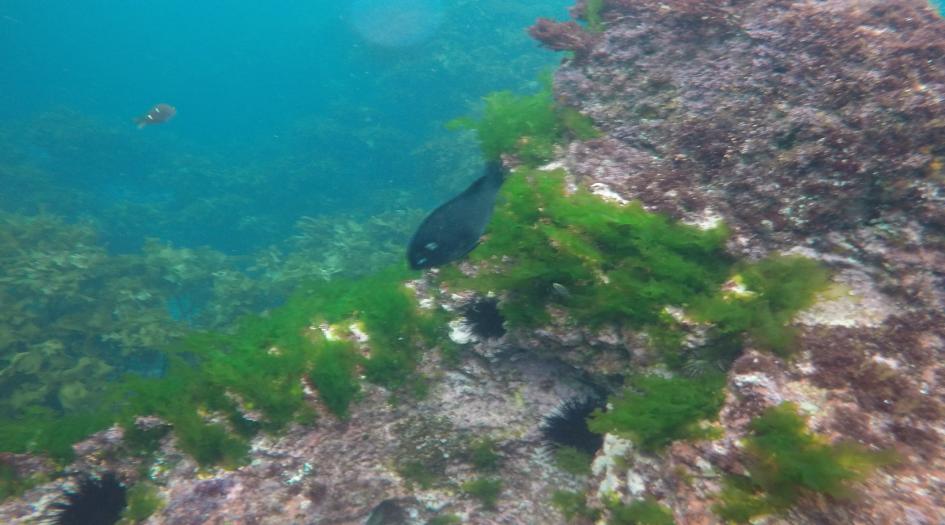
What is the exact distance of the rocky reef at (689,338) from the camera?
2.71 metres

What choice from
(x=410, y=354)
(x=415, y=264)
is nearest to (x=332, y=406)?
(x=410, y=354)

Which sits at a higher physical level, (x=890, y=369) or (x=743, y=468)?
(x=890, y=369)

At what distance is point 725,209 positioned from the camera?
429 cm

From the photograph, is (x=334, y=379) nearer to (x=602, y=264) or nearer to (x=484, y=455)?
(x=484, y=455)

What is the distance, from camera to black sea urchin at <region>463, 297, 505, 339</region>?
452 cm

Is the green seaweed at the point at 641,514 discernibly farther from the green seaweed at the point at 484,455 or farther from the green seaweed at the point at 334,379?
the green seaweed at the point at 334,379

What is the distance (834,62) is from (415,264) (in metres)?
4.63

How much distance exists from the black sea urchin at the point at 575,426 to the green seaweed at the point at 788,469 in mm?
1556

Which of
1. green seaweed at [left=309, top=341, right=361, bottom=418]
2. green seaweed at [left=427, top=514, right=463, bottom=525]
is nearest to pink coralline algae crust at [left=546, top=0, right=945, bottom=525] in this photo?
green seaweed at [left=427, top=514, right=463, bottom=525]

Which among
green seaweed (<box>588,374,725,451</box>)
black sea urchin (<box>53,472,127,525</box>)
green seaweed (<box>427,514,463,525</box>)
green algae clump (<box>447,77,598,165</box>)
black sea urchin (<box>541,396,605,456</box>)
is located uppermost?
green algae clump (<box>447,77,598,165</box>)

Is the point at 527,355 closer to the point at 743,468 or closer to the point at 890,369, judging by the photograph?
the point at 743,468

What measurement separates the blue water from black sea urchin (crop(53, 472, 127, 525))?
15.7 m

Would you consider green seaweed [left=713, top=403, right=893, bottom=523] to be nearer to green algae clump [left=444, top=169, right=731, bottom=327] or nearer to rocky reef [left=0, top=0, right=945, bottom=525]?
rocky reef [left=0, top=0, right=945, bottom=525]

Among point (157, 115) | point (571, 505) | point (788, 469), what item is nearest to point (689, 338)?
point (788, 469)
